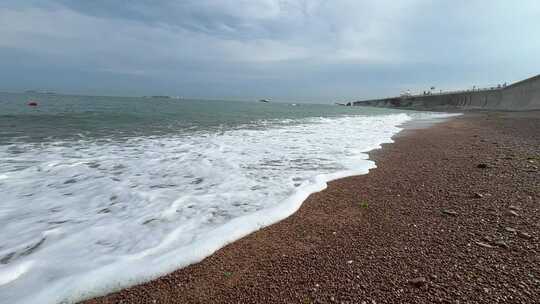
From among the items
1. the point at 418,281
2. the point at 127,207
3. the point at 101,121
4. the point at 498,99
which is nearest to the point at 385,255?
the point at 418,281

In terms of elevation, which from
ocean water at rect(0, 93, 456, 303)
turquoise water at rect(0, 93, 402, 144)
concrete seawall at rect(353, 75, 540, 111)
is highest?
concrete seawall at rect(353, 75, 540, 111)

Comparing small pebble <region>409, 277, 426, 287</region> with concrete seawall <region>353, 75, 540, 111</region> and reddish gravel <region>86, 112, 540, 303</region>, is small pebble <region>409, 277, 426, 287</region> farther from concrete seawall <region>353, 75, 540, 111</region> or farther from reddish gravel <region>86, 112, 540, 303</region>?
concrete seawall <region>353, 75, 540, 111</region>

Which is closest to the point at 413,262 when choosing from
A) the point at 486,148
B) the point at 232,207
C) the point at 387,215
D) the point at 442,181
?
the point at 387,215

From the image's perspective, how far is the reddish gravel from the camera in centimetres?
210

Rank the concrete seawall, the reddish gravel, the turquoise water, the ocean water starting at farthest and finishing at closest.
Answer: the concrete seawall
the turquoise water
the ocean water
the reddish gravel

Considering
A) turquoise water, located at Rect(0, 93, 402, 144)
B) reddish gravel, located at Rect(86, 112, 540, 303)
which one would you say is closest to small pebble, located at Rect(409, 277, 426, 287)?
reddish gravel, located at Rect(86, 112, 540, 303)

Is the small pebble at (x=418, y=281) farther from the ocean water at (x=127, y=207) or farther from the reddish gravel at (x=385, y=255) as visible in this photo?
the ocean water at (x=127, y=207)

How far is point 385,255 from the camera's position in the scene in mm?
2578

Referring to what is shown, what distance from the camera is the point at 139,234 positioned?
129 inches

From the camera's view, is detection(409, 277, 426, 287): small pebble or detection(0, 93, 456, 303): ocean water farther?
detection(0, 93, 456, 303): ocean water

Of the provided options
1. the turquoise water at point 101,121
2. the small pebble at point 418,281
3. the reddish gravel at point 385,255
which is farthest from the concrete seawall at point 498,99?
the small pebble at point 418,281

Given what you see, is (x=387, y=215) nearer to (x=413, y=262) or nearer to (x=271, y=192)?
(x=413, y=262)

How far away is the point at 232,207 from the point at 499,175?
546 cm

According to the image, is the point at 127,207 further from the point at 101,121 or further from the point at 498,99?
the point at 498,99
